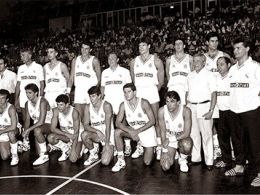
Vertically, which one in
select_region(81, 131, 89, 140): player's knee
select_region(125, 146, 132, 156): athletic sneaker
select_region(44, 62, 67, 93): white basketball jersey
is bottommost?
select_region(125, 146, 132, 156): athletic sneaker

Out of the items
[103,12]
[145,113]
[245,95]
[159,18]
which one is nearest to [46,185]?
[145,113]

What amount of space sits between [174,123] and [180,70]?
1.02 meters

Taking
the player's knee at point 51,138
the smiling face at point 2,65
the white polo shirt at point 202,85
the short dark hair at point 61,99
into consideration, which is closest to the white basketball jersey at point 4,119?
the player's knee at point 51,138

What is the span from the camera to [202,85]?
5.31 metres

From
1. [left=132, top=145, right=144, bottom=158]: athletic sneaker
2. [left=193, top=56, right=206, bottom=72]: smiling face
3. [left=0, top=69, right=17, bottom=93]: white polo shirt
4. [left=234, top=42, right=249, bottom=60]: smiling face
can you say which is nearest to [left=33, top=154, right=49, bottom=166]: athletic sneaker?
[left=132, top=145, right=144, bottom=158]: athletic sneaker

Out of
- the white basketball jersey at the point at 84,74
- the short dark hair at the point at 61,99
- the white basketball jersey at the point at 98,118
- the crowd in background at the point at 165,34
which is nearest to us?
the short dark hair at the point at 61,99

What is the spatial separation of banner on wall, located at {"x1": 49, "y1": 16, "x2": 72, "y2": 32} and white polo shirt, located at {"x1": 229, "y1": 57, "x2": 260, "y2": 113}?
23653mm

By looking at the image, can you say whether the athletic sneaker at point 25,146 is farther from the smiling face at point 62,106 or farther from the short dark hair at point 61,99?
the short dark hair at point 61,99

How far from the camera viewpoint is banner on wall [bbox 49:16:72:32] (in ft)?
90.6

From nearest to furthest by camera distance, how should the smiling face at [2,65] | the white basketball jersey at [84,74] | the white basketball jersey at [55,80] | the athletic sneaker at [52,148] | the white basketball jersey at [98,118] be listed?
the white basketball jersey at [98,118] < the white basketball jersey at [84,74] < the white basketball jersey at [55,80] < the athletic sneaker at [52,148] < the smiling face at [2,65]

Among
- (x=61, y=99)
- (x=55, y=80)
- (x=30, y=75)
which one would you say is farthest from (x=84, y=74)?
(x=30, y=75)

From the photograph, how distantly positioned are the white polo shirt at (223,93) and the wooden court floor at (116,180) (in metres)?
0.97

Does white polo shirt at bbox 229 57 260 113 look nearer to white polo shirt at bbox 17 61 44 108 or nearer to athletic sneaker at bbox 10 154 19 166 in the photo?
athletic sneaker at bbox 10 154 19 166

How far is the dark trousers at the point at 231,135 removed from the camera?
480 centimetres
